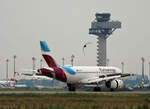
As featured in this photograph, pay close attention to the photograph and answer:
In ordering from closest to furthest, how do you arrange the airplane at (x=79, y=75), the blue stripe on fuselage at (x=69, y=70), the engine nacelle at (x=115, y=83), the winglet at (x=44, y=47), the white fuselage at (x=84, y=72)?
1. the airplane at (x=79, y=75)
2. the winglet at (x=44, y=47)
3. the blue stripe on fuselage at (x=69, y=70)
4. the white fuselage at (x=84, y=72)
5. the engine nacelle at (x=115, y=83)

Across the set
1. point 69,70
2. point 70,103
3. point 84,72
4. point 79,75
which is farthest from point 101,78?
point 70,103

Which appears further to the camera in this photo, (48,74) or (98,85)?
(98,85)

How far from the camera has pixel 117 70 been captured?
10219 centimetres

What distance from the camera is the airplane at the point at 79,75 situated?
89.1 m

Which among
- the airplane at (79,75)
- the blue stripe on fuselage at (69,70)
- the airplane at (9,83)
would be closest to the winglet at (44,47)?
the airplane at (79,75)

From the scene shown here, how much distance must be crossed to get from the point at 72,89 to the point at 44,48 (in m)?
9.66

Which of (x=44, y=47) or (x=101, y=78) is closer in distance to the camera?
(x=44, y=47)

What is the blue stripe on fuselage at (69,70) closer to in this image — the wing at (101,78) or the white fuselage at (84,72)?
the white fuselage at (84,72)

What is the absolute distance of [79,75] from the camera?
9294 centimetres

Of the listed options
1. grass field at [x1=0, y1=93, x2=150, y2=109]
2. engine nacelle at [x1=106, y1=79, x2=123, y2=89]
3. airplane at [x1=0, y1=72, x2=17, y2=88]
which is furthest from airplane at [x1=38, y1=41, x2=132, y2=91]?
airplane at [x1=0, y1=72, x2=17, y2=88]

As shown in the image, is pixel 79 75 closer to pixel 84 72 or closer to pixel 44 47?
pixel 84 72

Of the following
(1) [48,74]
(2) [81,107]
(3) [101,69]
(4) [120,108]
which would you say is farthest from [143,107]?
(3) [101,69]

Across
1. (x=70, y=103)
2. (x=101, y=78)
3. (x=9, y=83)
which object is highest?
(x=101, y=78)

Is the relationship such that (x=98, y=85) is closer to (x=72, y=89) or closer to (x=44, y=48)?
(x=72, y=89)
